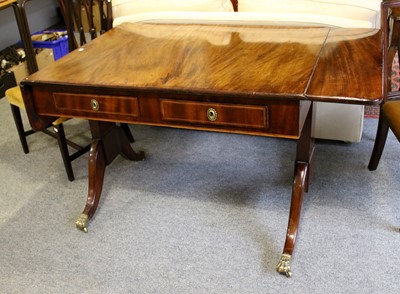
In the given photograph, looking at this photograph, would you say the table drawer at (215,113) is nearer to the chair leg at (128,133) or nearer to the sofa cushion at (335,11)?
the sofa cushion at (335,11)

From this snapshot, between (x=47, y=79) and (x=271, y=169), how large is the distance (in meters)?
1.16

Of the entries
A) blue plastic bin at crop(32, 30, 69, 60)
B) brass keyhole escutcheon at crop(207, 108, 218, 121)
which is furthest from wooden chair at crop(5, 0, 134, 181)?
blue plastic bin at crop(32, 30, 69, 60)

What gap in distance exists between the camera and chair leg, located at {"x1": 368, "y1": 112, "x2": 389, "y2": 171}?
6.59 ft

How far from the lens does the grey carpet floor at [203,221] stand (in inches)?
Answer: 64.4

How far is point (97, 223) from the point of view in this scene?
6.42ft

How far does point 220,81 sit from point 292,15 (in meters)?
0.76

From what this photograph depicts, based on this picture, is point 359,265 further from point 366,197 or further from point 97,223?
point 97,223

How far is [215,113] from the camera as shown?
1.43 m

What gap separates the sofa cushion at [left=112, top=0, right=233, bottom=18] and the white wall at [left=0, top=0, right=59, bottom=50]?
2028 mm

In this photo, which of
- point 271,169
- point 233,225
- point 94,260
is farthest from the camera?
point 271,169

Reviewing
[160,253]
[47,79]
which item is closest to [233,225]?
[160,253]

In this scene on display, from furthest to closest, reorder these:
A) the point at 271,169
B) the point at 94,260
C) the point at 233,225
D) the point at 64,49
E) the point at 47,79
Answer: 1. the point at 64,49
2. the point at 271,169
3. the point at 233,225
4. the point at 94,260
5. the point at 47,79

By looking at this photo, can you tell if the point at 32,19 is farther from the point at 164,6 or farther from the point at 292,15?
the point at 292,15

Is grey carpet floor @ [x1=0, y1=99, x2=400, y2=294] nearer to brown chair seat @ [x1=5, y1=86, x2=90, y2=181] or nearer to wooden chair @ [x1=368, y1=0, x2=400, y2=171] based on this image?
Result: brown chair seat @ [x1=5, y1=86, x2=90, y2=181]
